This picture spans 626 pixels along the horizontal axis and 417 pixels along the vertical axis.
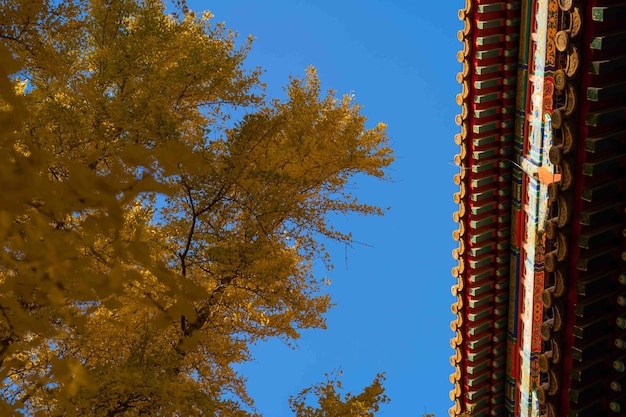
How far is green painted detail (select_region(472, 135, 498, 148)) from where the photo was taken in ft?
30.8

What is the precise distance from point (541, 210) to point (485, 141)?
148 centimetres

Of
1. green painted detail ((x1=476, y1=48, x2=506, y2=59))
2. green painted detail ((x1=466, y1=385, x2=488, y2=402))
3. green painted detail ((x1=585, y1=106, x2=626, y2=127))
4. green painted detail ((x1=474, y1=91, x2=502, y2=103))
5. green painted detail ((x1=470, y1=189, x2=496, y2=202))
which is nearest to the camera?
green painted detail ((x1=585, y1=106, x2=626, y2=127))

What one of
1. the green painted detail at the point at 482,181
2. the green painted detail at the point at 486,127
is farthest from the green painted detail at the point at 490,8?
the green painted detail at the point at 482,181

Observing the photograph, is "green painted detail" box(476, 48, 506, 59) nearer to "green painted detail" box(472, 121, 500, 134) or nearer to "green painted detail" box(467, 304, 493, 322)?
"green painted detail" box(472, 121, 500, 134)

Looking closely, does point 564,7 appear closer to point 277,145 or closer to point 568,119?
point 568,119

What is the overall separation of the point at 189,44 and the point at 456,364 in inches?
268

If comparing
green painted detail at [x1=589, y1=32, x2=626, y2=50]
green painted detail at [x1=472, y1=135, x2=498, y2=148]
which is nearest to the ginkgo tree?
green painted detail at [x1=472, y1=135, x2=498, y2=148]

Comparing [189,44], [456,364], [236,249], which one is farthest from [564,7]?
[456,364]

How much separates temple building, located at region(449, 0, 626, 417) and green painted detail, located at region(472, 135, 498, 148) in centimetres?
3

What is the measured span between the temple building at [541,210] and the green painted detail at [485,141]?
0.03 m

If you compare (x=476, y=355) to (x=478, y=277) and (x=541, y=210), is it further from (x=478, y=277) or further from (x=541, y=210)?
(x=541, y=210)

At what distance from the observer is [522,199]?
9250 mm

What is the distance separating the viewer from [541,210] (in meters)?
8.69

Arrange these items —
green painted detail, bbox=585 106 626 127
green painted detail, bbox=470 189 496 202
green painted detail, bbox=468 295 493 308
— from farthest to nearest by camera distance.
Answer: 1. green painted detail, bbox=468 295 493 308
2. green painted detail, bbox=470 189 496 202
3. green painted detail, bbox=585 106 626 127
